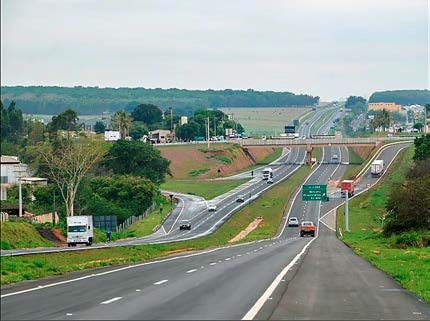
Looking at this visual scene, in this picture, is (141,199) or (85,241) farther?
(141,199)

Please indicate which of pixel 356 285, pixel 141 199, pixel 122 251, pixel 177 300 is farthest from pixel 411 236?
pixel 141 199

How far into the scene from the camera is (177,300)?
25516 mm

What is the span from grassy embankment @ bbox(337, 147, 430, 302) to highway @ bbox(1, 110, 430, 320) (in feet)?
3.76

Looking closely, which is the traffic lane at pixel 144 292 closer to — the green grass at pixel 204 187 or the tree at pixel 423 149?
the tree at pixel 423 149

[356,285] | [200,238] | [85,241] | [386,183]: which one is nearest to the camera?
[356,285]

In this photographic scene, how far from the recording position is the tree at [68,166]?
4570 inches

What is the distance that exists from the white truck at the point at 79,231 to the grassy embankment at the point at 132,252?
7476 mm

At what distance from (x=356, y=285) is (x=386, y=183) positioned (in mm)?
129970

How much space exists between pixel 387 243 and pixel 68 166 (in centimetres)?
5238

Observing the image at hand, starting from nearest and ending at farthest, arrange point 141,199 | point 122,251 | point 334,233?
point 122,251 → point 334,233 → point 141,199

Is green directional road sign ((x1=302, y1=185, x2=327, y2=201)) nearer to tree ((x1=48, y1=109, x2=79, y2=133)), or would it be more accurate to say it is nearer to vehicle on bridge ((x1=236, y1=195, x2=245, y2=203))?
vehicle on bridge ((x1=236, y1=195, x2=245, y2=203))

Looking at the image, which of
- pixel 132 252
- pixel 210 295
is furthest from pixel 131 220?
pixel 210 295

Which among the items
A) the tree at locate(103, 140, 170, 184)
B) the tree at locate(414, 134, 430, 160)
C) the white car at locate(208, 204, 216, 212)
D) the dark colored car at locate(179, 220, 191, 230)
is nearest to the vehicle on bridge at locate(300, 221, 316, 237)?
the dark colored car at locate(179, 220, 191, 230)

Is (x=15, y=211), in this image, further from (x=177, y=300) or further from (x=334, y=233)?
(x=177, y=300)
